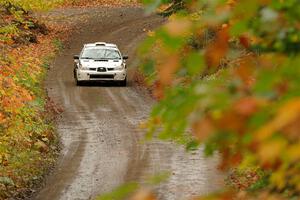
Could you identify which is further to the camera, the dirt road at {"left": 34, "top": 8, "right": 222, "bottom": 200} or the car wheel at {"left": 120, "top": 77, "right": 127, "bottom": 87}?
the car wheel at {"left": 120, "top": 77, "right": 127, "bottom": 87}

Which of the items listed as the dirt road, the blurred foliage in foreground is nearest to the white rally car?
the dirt road

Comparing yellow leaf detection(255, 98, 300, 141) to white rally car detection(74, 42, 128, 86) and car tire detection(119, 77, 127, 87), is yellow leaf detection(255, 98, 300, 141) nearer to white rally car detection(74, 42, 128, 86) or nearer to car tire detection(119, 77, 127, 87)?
white rally car detection(74, 42, 128, 86)

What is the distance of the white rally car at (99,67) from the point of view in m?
25.7

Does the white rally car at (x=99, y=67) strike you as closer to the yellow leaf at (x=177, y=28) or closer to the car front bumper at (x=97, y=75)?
the car front bumper at (x=97, y=75)

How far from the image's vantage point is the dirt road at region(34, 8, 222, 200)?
11.8 metres

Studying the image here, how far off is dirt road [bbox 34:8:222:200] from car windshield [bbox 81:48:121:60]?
1.18 m

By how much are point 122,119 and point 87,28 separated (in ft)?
79.8

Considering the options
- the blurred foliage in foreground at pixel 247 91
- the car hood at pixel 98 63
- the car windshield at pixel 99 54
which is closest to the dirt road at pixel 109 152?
the car hood at pixel 98 63

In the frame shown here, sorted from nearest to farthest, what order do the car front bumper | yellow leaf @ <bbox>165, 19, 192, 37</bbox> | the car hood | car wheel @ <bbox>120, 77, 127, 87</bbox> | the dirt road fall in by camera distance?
yellow leaf @ <bbox>165, 19, 192, 37</bbox> → the dirt road → the car front bumper → the car hood → car wheel @ <bbox>120, 77, 127, 87</bbox>

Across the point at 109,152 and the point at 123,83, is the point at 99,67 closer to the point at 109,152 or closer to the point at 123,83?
the point at 123,83

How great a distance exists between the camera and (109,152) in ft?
48.6

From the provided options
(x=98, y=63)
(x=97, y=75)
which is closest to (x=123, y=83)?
(x=97, y=75)

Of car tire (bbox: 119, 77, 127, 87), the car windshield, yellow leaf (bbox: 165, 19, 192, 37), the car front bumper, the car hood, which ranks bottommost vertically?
car tire (bbox: 119, 77, 127, 87)

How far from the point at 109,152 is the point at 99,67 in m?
11.2
